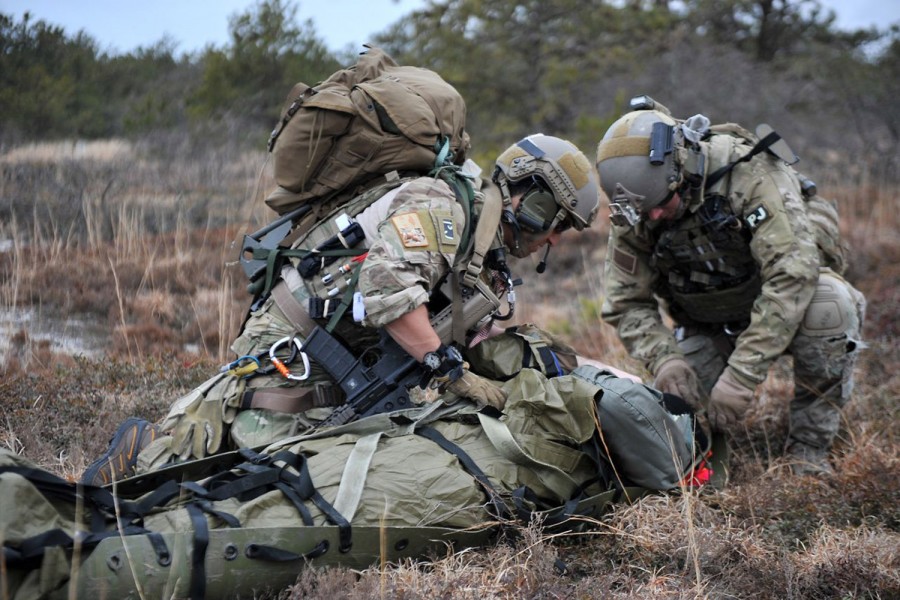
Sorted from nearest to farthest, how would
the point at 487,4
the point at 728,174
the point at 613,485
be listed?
1. the point at 613,485
2. the point at 728,174
3. the point at 487,4

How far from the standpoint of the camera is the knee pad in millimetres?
4742

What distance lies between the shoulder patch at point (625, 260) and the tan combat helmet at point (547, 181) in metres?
1.14

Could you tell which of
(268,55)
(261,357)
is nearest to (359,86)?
(261,357)

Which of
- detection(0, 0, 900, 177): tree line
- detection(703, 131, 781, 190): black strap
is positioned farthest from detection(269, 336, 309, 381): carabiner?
detection(0, 0, 900, 177): tree line

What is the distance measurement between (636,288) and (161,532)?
133 inches

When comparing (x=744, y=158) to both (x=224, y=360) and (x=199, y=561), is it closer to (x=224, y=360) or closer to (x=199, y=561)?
(x=224, y=360)

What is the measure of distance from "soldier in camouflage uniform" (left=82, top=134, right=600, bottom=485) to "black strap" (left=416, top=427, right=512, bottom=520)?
294 mm

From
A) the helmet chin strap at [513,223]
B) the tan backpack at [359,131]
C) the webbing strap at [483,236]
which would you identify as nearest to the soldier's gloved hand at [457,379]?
the webbing strap at [483,236]

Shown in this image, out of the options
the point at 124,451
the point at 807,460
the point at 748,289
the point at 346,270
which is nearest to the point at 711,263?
the point at 748,289

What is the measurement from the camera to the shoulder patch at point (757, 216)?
459 centimetres

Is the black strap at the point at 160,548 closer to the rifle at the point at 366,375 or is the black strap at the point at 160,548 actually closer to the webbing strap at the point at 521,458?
the rifle at the point at 366,375

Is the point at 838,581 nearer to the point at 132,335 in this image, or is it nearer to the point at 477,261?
the point at 477,261

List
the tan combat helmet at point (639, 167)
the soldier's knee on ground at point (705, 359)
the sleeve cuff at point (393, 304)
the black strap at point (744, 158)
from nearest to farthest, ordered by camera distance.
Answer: the sleeve cuff at point (393, 304) → the tan combat helmet at point (639, 167) → the black strap at point (744, 158) → the soldier's knee on ground at point (705, 359)

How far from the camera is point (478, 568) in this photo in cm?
312
